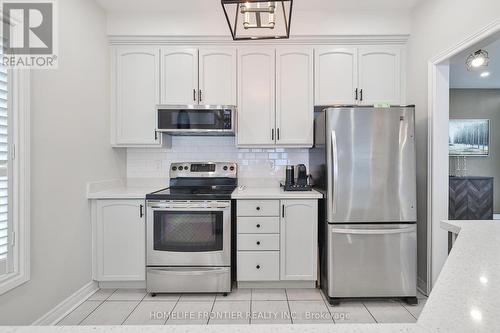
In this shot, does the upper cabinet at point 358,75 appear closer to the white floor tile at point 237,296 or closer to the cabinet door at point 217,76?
the cabinet door at point 217,76

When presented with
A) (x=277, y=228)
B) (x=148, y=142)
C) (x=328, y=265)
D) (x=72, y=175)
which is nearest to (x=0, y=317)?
(x=72, y=175)

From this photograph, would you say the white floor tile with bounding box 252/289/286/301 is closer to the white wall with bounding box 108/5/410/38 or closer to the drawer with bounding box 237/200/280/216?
the drawer with bounding box 237/200/280/216

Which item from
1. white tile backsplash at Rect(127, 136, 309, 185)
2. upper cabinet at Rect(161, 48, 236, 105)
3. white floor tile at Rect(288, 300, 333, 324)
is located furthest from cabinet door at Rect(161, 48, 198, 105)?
white floor tile at Rect(288, 300, 333, 324)

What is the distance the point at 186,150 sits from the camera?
10.0 ft

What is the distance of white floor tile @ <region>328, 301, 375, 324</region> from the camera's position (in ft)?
6.61

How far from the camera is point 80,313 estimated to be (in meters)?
2.10

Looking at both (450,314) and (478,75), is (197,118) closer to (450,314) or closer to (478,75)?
(450,314)

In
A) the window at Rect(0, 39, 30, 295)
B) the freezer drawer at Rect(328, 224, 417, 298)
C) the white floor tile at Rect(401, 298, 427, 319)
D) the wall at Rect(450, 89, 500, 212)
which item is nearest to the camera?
the window at Rect(0, 39, 30, 295)

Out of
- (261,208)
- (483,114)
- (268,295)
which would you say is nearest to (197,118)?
(261,208)

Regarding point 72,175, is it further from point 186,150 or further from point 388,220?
point 388,220

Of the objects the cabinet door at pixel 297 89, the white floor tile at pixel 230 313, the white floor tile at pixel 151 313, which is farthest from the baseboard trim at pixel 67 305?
the cabinet door at pixel 297 89

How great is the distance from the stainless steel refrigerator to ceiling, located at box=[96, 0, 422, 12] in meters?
1.14

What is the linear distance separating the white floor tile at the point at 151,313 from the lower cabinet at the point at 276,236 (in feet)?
2.40
